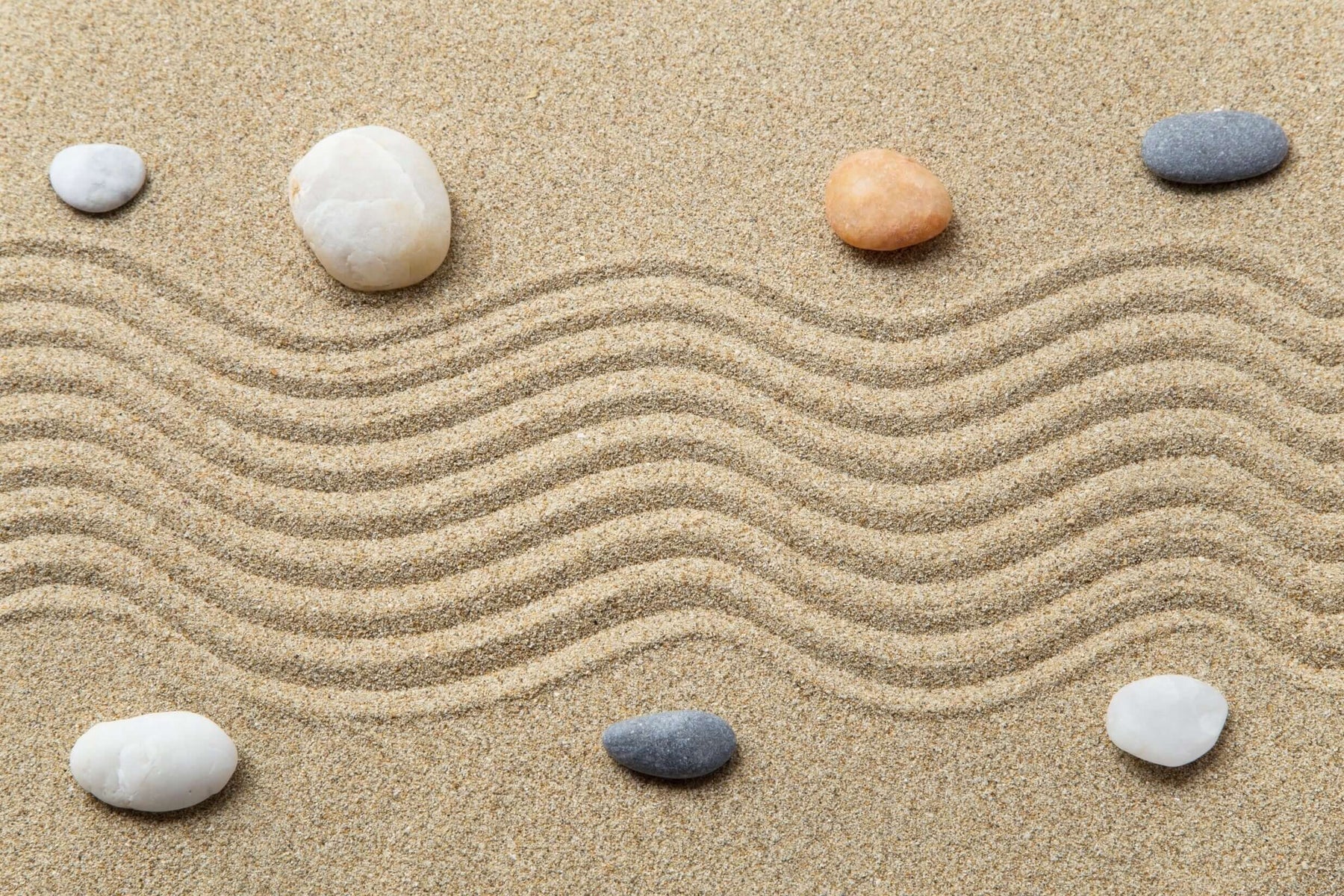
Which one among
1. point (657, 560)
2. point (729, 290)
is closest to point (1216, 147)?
point (729, 290)

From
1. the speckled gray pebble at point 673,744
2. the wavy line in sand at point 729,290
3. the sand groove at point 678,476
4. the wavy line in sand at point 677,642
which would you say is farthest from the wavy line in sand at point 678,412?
the speckled gray pebble at point 673,744

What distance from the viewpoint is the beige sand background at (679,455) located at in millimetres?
1115

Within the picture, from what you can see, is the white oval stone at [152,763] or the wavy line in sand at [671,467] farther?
the wavy line in sand at [671,467]

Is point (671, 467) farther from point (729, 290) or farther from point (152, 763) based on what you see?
point (152, 763)

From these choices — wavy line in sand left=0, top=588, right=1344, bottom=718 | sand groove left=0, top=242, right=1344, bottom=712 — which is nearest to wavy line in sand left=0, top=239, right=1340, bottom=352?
sand groove left=0, top=242, right=1344, bottom=712

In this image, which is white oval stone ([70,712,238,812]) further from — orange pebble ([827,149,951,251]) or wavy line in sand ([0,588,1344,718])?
orange pebble ([827,149,951,251])

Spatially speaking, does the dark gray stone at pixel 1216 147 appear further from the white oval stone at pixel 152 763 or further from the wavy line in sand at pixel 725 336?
the white oval stone at pixel 152 763

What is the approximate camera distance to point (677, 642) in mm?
1146

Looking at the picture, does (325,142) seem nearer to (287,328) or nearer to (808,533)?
(287,328)

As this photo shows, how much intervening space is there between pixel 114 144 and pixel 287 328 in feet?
1.09

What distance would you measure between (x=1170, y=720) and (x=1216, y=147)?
0.71 metres

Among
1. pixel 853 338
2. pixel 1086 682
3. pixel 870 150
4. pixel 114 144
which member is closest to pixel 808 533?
pixel 853 338

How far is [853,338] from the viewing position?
3.97ft

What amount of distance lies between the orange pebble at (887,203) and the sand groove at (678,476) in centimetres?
11
